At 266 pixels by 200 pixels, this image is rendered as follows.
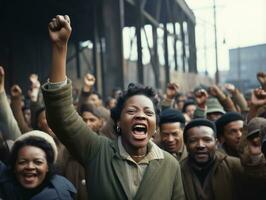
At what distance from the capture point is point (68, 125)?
221cm

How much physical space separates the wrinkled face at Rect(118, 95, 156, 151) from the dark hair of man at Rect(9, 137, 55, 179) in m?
0.72

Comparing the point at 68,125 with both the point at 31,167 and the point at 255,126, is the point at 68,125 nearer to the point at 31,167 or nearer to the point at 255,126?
the point at 31,167

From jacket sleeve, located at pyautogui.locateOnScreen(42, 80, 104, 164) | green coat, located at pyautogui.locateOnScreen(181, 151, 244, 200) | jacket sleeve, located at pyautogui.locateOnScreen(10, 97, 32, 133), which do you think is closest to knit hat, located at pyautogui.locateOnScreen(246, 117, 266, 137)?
green coat, located at pyautogui.locateOnScreen(181, 151, 244, 200)

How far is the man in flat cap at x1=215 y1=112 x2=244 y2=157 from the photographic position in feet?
12.5

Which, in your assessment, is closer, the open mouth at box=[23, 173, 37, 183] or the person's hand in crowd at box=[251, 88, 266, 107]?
the open mouth at box=[23, 173, 37, 183]

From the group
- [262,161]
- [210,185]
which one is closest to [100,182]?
[210,185]

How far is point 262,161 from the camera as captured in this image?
2.88 m

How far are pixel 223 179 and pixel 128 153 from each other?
37.5 inches

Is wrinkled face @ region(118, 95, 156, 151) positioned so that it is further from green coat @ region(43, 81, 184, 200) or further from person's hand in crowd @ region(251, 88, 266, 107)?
person's hand in crowd @ region(251, 88, 266, 107)

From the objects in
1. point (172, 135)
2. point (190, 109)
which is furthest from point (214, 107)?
point (172, 135)

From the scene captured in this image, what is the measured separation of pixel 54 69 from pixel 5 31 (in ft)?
40.4

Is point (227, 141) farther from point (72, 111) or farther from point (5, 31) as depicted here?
point (5, 31)

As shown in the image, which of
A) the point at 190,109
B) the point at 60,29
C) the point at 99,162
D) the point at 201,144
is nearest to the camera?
the point at 60,29

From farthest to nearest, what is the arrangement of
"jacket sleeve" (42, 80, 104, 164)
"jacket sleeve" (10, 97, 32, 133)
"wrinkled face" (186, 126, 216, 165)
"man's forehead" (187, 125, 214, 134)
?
1. "jacket sleeve" (10, 97, 32, 133)
2. "man's forehead" (187, 125, 214, 134)
3. "wrinkled face" (186, 126, 216, 165)
4. "jacket sleeve" (42, 80, 104, 164)
